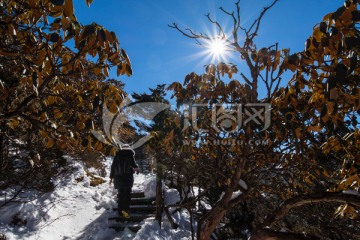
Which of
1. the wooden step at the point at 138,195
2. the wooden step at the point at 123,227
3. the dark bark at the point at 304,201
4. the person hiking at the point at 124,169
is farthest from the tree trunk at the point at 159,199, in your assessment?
the dark bark at the point at 304,201

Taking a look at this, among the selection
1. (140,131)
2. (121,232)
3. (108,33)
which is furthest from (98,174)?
(108,33)

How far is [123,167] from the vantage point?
7.86m

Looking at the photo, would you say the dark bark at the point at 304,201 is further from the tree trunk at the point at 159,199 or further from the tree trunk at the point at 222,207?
the tree trunk at the point at 159,199

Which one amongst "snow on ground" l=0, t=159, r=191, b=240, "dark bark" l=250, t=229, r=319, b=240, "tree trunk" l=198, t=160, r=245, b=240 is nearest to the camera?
"dark bark" l=250, t=229, r=319, b=240

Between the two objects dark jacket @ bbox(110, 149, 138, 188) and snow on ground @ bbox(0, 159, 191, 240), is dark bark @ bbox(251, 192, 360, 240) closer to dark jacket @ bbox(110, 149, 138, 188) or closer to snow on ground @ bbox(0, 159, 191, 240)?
snow on ground @ bbox(0, 159, 191, 240)

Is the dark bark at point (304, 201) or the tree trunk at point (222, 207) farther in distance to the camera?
the tree trunk at point (222, 207)

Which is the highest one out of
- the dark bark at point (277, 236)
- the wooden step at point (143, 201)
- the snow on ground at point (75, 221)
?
the dark bark at point (277, 236)

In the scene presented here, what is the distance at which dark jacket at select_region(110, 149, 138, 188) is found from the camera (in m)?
7.87

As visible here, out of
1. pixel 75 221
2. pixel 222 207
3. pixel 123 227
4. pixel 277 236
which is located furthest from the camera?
pixel 75 221

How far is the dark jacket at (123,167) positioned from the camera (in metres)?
7.87

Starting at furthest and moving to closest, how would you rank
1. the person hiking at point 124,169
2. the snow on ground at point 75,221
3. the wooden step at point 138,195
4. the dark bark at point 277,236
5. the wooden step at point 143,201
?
the wooden step at point 138,195 < the wooden step at point 143,201 < the person hiking at point 124,169 < the snow on ground at point 75,221 < the dark bark at point 277,236

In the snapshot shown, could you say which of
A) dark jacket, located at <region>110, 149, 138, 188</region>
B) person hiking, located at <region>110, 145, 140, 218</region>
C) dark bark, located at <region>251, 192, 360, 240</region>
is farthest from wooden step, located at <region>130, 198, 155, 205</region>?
dark bark, located at <region>251, 192, 360, 240</region>

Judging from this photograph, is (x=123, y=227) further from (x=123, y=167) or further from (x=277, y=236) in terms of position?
(x=277, y=236)

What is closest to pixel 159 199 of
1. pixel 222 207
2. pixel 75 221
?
pixel 75 221
